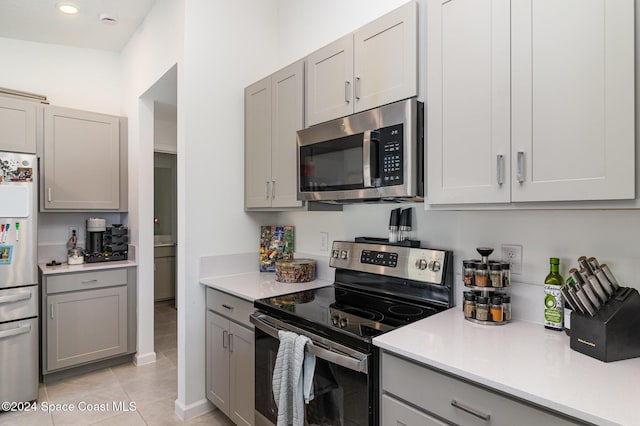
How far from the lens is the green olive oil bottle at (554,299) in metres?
1.35

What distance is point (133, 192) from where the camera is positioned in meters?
3.38

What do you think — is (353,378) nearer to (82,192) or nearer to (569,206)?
(569,206)

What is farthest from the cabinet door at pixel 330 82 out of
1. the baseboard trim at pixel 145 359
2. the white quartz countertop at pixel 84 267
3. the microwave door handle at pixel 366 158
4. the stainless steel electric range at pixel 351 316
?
the baseboard trim at pixel 145 359

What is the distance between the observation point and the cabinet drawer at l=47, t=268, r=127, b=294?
2.89 m

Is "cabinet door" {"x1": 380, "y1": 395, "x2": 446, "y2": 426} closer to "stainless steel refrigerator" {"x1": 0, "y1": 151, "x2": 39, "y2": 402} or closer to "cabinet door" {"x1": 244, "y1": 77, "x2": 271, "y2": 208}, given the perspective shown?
"cabinet door" {"x1": 244, "y1": 77, "x2": 271, "y2": 208}

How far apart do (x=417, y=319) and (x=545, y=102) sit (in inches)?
36.3

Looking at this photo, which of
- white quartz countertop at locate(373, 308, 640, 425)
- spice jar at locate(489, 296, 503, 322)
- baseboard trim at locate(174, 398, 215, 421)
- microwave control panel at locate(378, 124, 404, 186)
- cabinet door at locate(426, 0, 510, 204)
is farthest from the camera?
baseboard trim at locate(174, 398, 215, 421)

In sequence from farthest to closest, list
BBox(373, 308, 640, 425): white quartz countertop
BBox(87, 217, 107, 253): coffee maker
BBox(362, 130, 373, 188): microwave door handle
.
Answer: BBox(87, 217, 107, 253): coffee maker, BBox(362, 130, 373, 188): microwave door handle, BBox(373, 308, 640, 425): white quartz countertop

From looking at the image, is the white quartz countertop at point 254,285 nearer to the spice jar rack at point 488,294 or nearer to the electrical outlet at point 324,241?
the electrical outlet at point 324,241

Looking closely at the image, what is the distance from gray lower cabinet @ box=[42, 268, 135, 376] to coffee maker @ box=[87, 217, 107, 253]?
404 millimetres

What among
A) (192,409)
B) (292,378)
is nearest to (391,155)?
(292,378)

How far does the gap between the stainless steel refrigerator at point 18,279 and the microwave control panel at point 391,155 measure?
244cm

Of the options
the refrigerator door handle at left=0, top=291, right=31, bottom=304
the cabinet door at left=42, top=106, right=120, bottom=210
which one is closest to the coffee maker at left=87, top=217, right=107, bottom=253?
the cabinet door at left=42, top=106, right=120, bottom=210

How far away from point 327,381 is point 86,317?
96.8 inches
